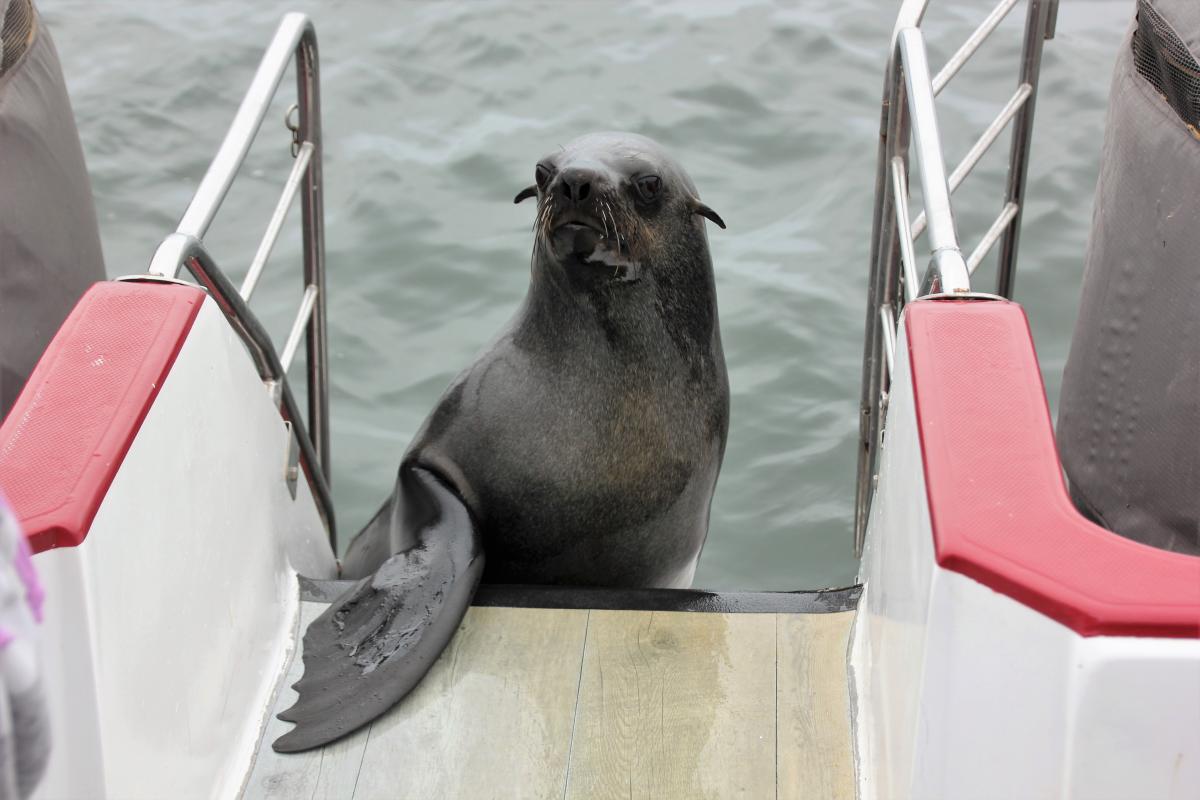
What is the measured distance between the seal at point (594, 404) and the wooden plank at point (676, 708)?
583mm

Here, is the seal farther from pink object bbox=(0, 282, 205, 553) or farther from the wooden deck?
pink object bbox=(0, 282, 205, 553)

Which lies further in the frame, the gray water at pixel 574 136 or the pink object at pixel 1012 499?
the gray water at pixel 574 136

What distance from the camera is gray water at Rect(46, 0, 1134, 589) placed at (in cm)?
588

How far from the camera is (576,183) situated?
10.5 ft

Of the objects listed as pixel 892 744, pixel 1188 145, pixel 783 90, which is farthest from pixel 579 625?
pixel 783 90

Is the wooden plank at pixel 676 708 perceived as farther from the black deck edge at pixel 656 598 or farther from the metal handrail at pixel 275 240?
the metal handrail at pixel 275 240

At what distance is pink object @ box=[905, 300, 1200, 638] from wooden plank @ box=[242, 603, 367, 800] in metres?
1.19

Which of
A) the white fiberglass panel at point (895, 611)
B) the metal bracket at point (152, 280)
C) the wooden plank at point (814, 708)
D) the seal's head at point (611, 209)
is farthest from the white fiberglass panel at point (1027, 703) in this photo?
the seal's head at point (611, 209)

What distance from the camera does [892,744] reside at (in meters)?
2.11

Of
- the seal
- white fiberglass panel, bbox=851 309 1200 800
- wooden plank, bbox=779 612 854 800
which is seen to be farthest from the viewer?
the seal

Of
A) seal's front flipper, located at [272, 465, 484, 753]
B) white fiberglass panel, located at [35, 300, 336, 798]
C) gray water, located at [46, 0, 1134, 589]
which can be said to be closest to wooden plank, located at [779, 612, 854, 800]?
seal's front flipper, located at [272, 465, 484, 753]

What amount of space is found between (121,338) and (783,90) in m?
6.26

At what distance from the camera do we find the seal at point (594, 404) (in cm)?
337

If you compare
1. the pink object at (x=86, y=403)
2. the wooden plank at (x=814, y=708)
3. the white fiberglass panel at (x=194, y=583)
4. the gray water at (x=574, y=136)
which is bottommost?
the gray water at (x=574, y=136)
